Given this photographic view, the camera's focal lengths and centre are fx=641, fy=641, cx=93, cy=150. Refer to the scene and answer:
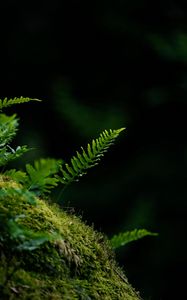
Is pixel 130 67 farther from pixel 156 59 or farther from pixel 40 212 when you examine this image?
pixel 40 212

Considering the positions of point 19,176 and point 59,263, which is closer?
point 59,263

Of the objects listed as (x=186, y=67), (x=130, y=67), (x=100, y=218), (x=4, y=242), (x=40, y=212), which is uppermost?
(x=130, y=67)

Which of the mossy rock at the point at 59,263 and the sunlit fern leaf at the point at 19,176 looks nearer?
the mossy rock at the point at 59,263

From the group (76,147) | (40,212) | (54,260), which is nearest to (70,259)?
(54,260)

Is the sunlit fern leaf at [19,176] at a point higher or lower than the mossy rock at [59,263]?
higher

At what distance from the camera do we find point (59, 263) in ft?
9.42

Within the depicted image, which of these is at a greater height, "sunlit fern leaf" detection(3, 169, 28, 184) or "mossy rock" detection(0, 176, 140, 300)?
"sunlit fern leaf" detection(3, 169, 28, 184)

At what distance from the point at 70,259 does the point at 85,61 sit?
17.3 ft

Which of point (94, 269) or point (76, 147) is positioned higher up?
point (76, 147)

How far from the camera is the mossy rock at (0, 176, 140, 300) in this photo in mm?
2629

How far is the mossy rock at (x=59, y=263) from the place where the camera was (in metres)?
2.63

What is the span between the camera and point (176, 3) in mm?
7516

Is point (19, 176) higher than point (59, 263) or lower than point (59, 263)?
higher

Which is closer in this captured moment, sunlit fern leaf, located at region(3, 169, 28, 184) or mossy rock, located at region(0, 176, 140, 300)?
mossy rock, located at region(0, 176, 140, 300)
